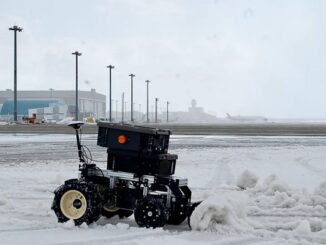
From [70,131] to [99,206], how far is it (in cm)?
4143

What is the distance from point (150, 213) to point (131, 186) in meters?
0.62

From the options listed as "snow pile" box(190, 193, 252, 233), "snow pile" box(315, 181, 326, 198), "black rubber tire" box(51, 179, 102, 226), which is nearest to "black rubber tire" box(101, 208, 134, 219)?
"black rubber tire" box(51, 179, 102, 226)

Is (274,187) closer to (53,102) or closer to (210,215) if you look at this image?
(210,215)

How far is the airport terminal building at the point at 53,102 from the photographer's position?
454ft

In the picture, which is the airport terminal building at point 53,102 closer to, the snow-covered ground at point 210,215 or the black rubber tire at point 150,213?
the snow-covered ground at point 210,215

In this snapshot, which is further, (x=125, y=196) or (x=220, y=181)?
(x=220, y=181)

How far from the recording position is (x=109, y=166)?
7.57 m

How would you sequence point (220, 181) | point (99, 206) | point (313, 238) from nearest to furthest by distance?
1. point (313, 238)
2. point (99, 206)
3. point (220, 181)

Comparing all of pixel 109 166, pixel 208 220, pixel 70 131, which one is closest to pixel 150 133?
pixel 109 166

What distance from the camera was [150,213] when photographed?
711cm

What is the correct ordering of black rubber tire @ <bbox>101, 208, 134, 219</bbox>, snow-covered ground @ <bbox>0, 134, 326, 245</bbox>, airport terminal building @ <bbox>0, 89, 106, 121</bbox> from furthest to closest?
1. airport terminal building @ <bbox>0, 89, 106, 121</bbox>
2. black rubber tire @ <bbox>101, 208, 134, 219</bbox>
3. snow-covered ground @ <bbox>0, 134, 326, 245</bbox>

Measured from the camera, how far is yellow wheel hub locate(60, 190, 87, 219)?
7.28 metres

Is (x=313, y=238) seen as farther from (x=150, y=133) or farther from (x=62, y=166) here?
(x=62, y=166)

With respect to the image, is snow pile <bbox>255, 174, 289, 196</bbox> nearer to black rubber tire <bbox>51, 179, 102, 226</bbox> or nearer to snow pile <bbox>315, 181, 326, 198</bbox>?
snow pile <bbox>315, 181, 326, 198</bbox>
